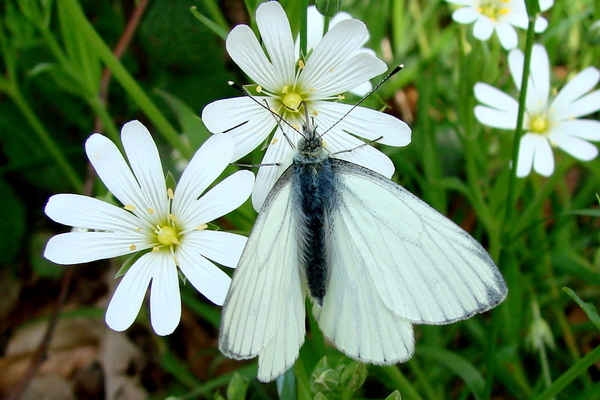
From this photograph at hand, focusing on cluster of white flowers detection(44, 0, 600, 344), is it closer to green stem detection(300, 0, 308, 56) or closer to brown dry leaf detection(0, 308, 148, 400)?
green stem detection(300, 0, 308, 56)

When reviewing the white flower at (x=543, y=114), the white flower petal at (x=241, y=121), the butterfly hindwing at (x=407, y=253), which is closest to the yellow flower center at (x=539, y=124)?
the white flower at (x=543, y=114)

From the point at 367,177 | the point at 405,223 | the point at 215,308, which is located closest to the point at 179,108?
the point at 367,177

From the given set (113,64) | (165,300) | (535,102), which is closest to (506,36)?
(535,102)

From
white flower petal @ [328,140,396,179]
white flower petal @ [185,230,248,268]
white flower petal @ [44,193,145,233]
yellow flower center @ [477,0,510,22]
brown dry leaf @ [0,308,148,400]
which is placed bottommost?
brown dry leaf @ [0,308,148,400]

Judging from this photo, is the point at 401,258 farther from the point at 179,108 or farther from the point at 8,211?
the point at 8,211

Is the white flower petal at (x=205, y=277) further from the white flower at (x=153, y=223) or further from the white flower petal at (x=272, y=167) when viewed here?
the white flower petal at (x=272, y=167)

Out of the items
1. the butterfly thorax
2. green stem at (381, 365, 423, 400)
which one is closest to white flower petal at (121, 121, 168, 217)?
the butterfly thorax
